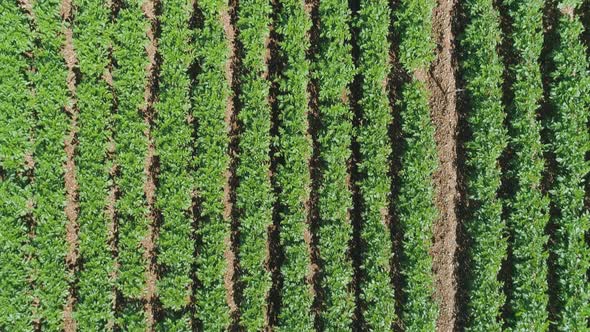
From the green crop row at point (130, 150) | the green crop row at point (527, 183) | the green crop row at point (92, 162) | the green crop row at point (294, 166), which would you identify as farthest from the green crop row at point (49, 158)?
the green crop row at point (527, 183)

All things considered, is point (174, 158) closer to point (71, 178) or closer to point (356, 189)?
point (71, 178)

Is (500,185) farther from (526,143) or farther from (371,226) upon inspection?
(371,226)

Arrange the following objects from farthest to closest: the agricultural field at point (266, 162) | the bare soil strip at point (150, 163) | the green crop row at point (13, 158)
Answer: the bare soil strip at point (150, 163) < the agricultural field at point (266, 162) < the green crop row at point (13, 158)

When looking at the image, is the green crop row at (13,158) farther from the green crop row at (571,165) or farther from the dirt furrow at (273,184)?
the green crop row at (571,165)

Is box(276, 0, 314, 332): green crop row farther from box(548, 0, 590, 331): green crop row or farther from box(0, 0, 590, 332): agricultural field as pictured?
box(548, 0, 590, 331): green crop row

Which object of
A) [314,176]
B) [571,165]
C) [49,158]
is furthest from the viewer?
[314,176]

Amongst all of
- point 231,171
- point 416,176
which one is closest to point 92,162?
point 231,171

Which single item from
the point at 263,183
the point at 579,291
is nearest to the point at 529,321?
the point at 579,291

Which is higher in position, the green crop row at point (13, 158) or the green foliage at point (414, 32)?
the green foliage at point (414, 32)
